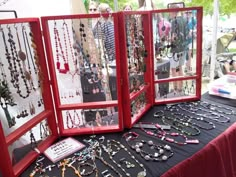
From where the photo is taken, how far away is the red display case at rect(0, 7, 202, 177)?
3.33ft

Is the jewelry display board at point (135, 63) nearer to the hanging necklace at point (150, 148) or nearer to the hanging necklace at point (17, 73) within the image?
the hanging necklace at point (150, 148)

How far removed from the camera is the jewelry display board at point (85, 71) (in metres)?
1.10

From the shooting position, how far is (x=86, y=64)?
3.81 feet

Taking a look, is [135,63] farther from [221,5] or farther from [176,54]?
[221,5]

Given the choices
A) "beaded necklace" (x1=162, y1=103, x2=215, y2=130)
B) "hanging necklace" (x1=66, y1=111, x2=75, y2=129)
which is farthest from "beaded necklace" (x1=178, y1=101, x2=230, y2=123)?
"hanging necklace" (x1=66, y1=111, x2=75, y2=129)

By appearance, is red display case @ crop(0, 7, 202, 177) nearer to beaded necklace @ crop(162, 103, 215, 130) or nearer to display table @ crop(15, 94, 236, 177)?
display table @ crop(15, 94, 236, 177)

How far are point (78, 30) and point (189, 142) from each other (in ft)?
2.66

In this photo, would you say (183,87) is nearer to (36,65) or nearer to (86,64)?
(86,64)

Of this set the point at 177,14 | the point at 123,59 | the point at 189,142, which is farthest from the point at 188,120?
the point at 177,14

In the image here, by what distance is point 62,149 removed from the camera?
1.11 metres

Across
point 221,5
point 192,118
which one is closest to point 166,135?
point 192,118

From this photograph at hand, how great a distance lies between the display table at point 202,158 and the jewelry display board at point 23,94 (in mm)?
84

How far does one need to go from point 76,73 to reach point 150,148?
551mm

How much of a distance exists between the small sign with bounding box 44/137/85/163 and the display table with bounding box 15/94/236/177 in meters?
0.04
